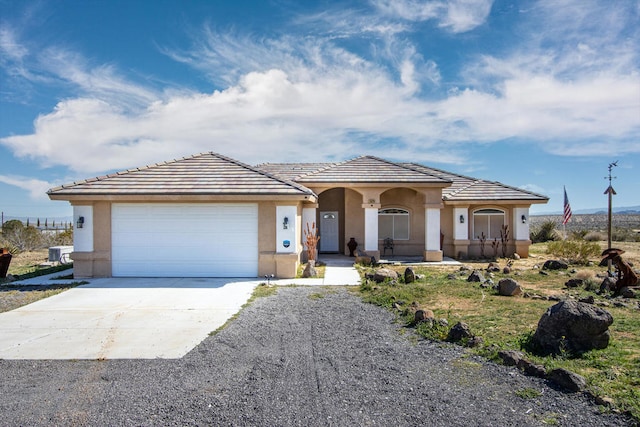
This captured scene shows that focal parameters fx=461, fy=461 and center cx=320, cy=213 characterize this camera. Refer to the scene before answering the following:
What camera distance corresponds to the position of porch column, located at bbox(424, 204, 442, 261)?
19.3 m

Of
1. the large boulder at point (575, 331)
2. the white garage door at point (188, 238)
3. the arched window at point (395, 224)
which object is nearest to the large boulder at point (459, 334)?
the large boulder at point (575, 331)

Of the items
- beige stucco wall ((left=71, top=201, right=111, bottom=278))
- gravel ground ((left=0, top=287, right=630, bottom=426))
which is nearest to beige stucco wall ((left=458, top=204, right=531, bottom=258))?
beige stucco wall ((left=71, top=201, right=111, bottom=278))

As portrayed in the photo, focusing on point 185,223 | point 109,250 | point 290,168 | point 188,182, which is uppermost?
point 290,168

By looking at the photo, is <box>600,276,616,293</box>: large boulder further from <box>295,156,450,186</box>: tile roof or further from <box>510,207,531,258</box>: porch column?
<box>510,207,531,258</box>: porch column

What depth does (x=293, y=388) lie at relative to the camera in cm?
545

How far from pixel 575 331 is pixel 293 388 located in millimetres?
4080

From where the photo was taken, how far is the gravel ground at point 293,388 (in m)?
4.70

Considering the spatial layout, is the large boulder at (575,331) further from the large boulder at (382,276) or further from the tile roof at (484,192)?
the tile roof at (484,192)

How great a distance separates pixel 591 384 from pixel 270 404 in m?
3.67

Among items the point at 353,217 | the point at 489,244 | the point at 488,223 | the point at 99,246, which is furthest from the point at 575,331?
the point at 488,223

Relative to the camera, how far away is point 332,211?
902 inches

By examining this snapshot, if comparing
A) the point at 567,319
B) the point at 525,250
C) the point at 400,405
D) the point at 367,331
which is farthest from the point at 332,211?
the point at 400,405

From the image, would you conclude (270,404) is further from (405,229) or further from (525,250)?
(525,250)

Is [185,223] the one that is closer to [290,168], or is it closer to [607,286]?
[290,168]
